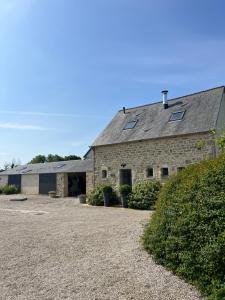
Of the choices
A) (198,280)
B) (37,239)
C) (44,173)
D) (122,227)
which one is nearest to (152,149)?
(122,227)

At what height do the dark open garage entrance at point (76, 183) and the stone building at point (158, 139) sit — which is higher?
the stone building at point (158, 139)

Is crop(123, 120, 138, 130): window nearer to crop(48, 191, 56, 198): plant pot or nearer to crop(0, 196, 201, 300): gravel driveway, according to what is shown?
crop(48, 191, 56, 198): plant pot

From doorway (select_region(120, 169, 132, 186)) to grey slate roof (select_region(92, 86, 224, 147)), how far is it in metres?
1.80

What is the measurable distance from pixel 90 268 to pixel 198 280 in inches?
77.3

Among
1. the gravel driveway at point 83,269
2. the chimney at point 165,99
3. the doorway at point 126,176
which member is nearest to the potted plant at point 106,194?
the doorway at point 126,176

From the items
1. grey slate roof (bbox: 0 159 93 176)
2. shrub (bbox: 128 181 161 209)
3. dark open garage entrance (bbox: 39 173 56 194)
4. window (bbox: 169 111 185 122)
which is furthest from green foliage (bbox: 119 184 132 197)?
dark open garage entrance (bbox: 39 173 56 194)

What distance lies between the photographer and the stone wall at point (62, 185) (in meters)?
27.9

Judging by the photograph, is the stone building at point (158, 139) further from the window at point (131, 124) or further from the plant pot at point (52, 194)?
the plant pot at point (52, 194)

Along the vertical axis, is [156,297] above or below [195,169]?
below

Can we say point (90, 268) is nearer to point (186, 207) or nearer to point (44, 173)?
point (186, 207)

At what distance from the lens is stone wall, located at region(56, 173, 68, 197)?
27859mm

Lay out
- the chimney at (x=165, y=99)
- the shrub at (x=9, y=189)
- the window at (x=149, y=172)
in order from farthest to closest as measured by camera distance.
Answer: the shrub at (x=9, y=189)
the chimney at (x=165, y=99)
the window at (x=149, y=172)

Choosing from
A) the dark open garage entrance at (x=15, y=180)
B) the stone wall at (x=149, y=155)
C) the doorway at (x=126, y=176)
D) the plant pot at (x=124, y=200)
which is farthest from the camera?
the dark open garage entrance at (x=15, y=180)

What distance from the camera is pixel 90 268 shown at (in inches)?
233
